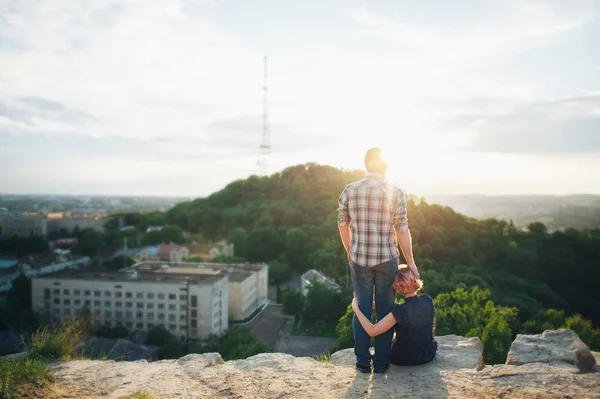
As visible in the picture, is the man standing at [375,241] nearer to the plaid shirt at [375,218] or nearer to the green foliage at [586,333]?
the plaid shirt at [375,218]

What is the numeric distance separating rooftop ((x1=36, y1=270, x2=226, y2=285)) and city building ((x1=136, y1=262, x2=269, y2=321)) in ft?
6.55

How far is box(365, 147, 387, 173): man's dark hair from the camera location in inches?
173

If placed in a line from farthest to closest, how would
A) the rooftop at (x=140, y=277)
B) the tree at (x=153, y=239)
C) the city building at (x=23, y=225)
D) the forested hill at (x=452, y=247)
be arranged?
the city building at (x=23, y=225) < the tree at (x=153, y=239) < the forested hill at (x=452, y=247) < the rooftop at (x=140, y=277)

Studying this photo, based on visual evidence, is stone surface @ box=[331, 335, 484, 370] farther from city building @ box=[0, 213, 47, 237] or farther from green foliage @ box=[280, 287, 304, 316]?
city building @ box=[0, 213, 47, 237]

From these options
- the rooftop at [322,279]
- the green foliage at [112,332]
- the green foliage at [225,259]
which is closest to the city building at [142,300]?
the green foliage at [112,332]

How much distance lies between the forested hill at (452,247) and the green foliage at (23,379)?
25895 mm

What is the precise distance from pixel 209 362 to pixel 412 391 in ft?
7.95

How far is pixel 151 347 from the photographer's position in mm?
25469

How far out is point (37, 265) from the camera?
4744cm

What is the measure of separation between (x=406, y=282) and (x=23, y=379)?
3759mm

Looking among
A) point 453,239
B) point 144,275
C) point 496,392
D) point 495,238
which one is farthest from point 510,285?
point 496,392

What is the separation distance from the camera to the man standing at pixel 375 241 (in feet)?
14.0

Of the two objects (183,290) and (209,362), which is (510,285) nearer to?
(183,290)

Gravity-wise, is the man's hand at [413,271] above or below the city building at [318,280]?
above
